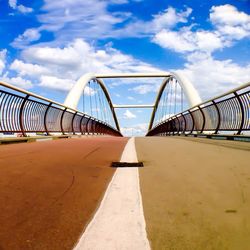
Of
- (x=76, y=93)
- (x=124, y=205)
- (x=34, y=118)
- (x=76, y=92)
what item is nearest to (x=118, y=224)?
(x=124, y=205)

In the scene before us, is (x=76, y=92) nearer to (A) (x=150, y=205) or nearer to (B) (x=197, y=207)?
(A) (x=150, y=205)

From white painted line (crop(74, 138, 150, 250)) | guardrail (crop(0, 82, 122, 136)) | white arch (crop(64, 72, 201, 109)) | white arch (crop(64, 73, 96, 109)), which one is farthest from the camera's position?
white arch (crop(64, 73, 96, 109))

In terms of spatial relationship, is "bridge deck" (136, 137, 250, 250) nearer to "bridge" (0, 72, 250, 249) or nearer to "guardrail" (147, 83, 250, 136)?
"bridge" (0, 72, 250, 249)

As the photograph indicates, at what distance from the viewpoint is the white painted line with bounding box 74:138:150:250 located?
1748 millimetres

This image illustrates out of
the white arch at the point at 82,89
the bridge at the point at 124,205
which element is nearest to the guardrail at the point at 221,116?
the bridge at the point at 124,205

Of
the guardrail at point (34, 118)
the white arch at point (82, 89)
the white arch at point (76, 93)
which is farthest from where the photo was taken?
the white arch at point (76, 93)

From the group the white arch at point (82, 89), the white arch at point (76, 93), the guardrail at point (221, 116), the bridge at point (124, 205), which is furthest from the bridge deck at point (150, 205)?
the white arch at point (76, 93)

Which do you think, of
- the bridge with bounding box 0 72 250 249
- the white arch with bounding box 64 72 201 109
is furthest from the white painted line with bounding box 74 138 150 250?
the white arch with bounding box 64 72 201 109

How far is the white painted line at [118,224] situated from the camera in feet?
5.74

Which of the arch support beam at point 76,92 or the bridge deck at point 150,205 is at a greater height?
the arch support beam at point 76,92

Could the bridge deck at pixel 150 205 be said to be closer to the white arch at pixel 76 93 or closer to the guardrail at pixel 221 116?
the guardrail at pixel 221 116

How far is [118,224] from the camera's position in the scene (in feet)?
6.79

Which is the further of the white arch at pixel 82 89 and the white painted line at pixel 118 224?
the white arch at pixel 82 89

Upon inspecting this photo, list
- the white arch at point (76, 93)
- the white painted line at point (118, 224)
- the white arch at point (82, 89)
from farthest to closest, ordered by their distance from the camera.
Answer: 1. the white arch at point (76, 93)
2. the white arch at point (82, 89)
3. the white painted line at point (118, 224)
